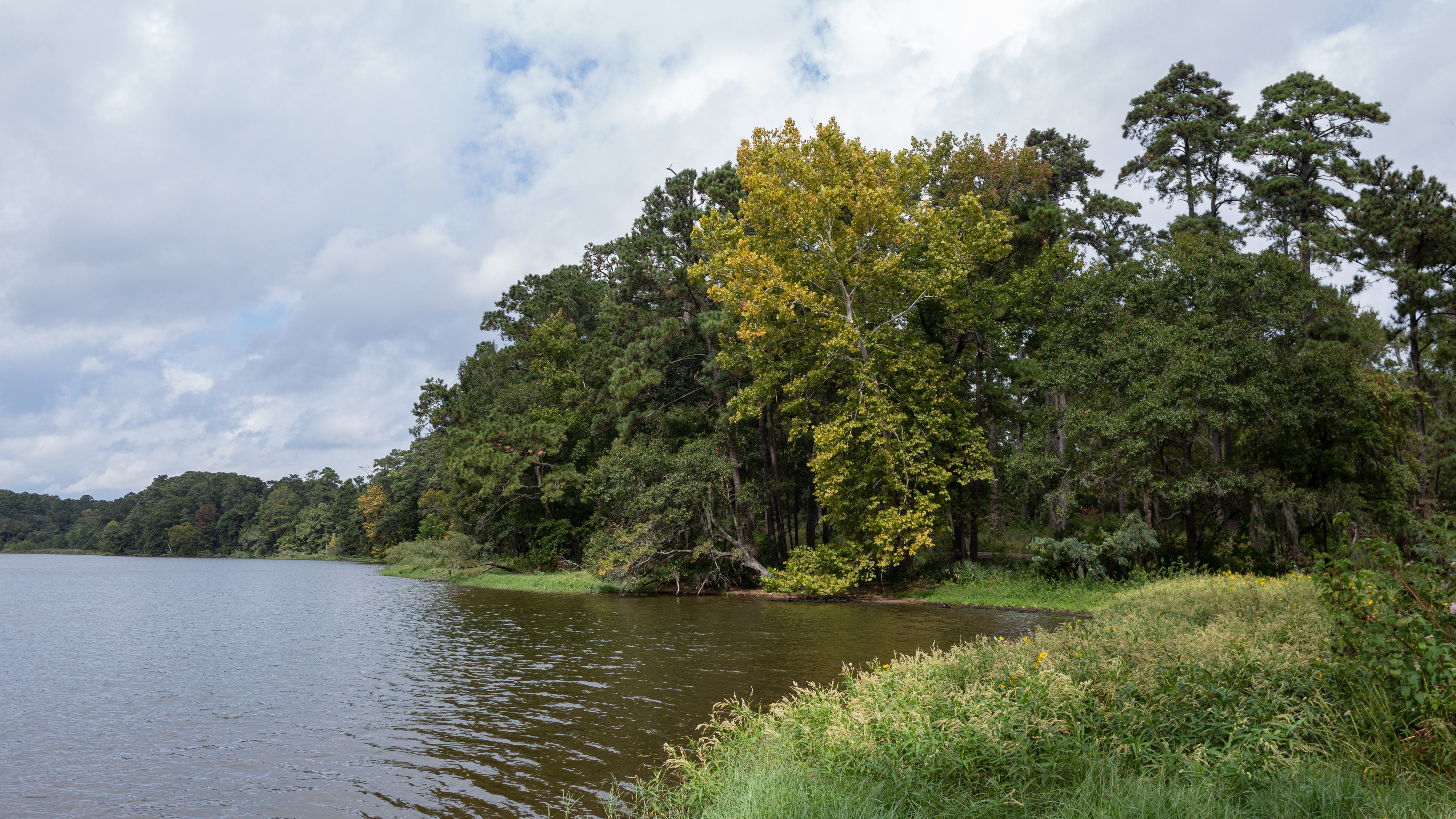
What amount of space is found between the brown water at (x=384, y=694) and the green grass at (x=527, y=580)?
18.1ft

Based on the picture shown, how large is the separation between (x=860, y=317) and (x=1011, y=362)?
19.1 feet

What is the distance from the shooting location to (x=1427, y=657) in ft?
15.3

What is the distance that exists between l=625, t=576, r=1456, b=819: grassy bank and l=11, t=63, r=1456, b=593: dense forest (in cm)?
1597

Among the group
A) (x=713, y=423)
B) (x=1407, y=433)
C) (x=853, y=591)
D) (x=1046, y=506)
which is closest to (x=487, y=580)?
(x=713, y=423)

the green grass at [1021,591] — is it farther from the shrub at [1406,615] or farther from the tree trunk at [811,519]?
the shrub at [1406,615]

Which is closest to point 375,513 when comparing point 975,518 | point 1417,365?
point 975,518

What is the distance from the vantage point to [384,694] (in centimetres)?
1212

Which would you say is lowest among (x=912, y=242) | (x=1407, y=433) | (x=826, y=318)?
(x=1407, y=433)

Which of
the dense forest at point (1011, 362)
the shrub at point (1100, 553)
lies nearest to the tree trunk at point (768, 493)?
the dense forest at point (1011, 362)

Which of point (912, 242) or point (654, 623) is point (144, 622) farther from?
point (912, 242)

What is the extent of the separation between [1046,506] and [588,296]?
32.2 m

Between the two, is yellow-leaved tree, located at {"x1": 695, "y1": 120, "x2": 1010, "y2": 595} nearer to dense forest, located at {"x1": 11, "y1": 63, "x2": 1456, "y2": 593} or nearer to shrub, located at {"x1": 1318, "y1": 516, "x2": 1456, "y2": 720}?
dense forest, located at {"x1": 11, "y1": 63, "x2": 1456, "y2": 593}

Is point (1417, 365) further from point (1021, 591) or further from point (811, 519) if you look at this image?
point (811, 519)

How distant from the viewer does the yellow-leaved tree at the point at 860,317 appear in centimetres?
2495
